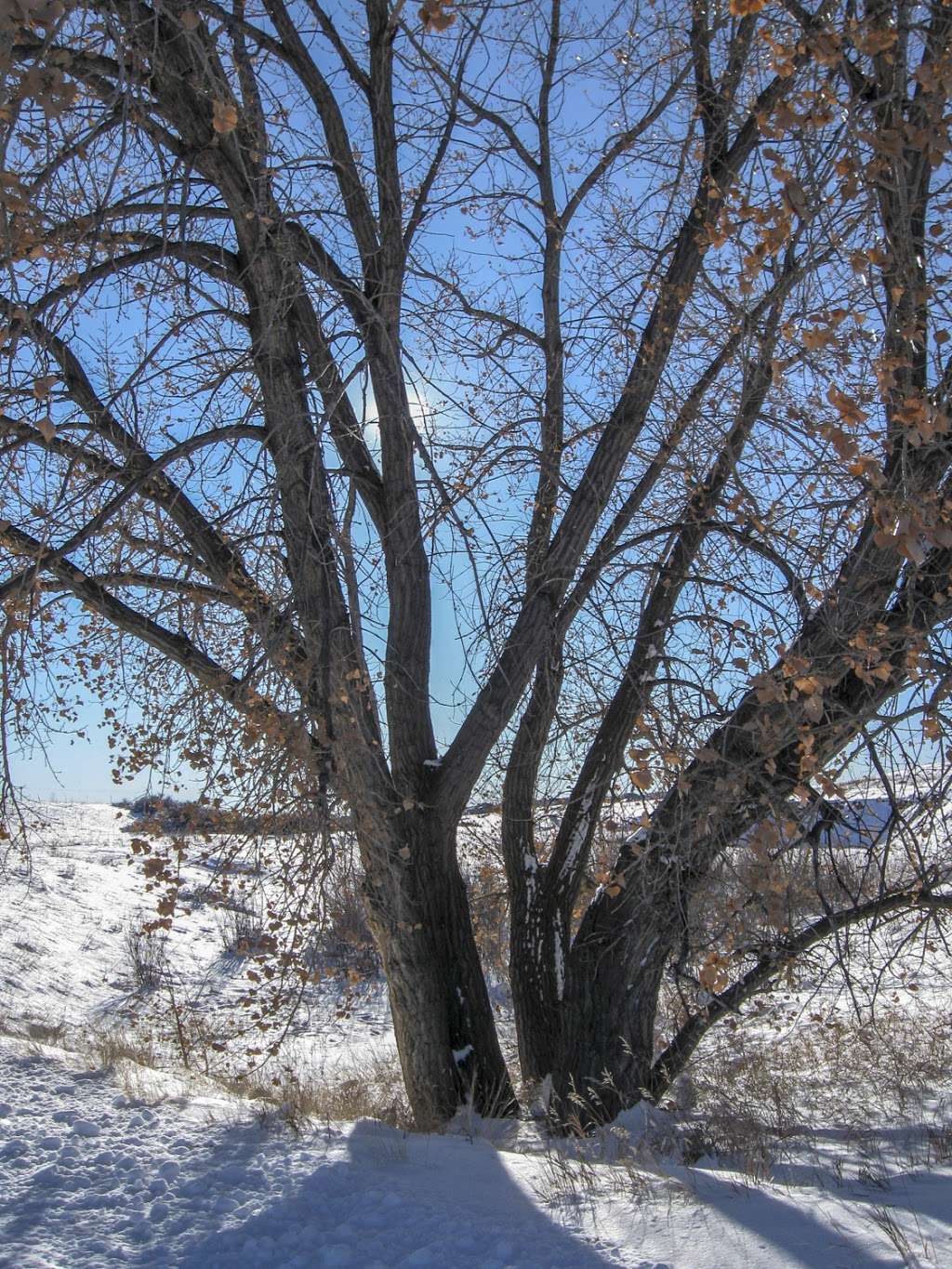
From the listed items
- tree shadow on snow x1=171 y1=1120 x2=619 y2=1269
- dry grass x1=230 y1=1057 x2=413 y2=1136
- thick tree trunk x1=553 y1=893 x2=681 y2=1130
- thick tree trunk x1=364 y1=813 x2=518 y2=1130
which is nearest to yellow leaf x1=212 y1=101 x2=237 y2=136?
tree shadow on snow x1=171 y1=1120 x2=619 y2=1269

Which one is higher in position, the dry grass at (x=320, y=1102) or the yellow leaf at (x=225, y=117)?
the yellow leaf at (x=225, y=117)

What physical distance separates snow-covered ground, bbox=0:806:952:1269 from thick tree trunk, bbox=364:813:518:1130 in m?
0.37

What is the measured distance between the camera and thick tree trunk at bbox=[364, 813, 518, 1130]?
609 cm

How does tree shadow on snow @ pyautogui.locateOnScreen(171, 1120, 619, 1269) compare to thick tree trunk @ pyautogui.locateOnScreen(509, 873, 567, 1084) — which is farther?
thick tree trunk @ pyautogui.locateOnScreen(509, 873, 567, 1084)

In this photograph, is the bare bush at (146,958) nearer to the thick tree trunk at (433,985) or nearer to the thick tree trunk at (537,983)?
the thick tree trunk at (537,983)

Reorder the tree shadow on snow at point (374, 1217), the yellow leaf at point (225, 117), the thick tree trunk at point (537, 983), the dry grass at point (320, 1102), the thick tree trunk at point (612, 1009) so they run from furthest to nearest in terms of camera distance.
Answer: the thick tree trunk at point (537, 983), the thick tree trunk at point (612, 1009), the dry grass at point (320, 1102), the yellow leaf at point (225, 117), the tree shadow on snow at point (374, 1217)

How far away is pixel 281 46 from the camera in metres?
6.24

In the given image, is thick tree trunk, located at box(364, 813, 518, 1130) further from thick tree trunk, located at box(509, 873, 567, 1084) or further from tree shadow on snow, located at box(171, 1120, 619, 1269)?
tree shadow on snow, located at box(171, 1120, 619, 1269)

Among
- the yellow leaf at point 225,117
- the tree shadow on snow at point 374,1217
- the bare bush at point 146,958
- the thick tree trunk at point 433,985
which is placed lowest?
the tree shadow on snow at point 374,1217

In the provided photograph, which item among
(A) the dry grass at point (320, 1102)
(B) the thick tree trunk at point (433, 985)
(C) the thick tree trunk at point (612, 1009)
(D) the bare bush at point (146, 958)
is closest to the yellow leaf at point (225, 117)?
(B) the thick tree trunk at point (433, 985)

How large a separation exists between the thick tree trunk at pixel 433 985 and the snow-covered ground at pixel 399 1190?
1.23 ft

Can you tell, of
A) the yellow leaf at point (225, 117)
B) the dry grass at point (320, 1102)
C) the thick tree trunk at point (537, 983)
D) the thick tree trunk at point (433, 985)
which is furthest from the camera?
the thick tree trunk at point (537, 983)

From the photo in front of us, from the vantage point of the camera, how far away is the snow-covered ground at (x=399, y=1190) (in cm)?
321

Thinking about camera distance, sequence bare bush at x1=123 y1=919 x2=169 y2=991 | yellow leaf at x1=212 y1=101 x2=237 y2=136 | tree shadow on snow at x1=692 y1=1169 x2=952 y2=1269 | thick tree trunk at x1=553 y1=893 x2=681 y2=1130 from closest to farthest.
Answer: tree shadow on snow at x1=692 y1=1169 x2=952 y2=1269 → yellow leaf at x1=212 y1=101 x2=237 y2=136 → thick tree trunk at x1=553 y1=893 x2=681 y2=1130 → bare bush at x1=123 y1=919 x2=169 y2=991
